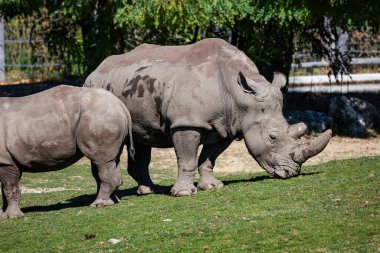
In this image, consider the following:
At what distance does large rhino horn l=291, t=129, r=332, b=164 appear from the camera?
532 inches

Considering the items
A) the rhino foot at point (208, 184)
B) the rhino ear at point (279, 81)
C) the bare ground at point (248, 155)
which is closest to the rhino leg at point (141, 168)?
the rhino foot at point (208, 184)

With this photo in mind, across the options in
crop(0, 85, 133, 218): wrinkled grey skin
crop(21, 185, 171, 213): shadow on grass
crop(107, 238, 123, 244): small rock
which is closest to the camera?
crop(107, 238, 123, 244): small rock

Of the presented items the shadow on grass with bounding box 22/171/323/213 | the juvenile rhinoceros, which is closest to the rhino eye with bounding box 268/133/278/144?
the juvenile rhinoceros

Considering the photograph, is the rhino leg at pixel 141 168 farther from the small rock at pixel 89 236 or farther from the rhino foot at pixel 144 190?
the small rock at pixel 89 236

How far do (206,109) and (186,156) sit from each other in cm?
72

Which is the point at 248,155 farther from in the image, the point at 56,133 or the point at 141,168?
the point at 56,133

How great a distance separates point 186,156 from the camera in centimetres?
1340

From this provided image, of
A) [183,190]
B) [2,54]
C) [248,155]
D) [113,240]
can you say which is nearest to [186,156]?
[183,190]

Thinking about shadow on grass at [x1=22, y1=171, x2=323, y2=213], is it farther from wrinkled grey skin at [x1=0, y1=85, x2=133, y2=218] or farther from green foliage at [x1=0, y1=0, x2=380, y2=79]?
green foliage at [x1=0, y1=0, x2=380, y2=79]

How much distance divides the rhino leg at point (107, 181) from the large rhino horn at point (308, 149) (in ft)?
7.89

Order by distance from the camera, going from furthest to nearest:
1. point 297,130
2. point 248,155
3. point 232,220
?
point 248,155 < point 297,130 < point 232,220

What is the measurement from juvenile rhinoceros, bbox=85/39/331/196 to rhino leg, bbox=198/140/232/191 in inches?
0.5

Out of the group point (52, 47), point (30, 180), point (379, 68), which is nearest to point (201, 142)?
point (30, 180)

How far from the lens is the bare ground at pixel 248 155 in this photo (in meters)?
19.8
